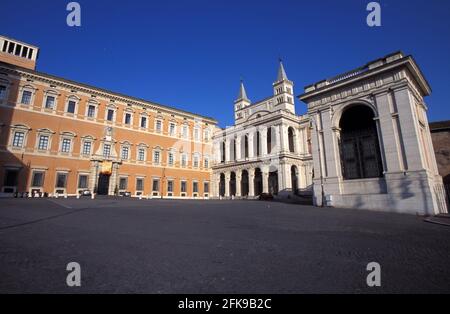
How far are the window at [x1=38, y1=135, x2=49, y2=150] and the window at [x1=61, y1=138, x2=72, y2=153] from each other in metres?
1.60

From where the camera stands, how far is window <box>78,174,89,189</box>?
2931 cm

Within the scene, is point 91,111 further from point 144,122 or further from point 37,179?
point 37,179

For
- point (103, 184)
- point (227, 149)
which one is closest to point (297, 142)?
point (227, 149)

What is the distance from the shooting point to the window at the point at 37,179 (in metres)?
26.2

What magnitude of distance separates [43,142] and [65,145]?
2.21 meters

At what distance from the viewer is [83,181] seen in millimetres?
29625

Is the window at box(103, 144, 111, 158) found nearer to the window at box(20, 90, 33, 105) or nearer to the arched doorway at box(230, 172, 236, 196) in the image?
the window at box(20, 90, 33, 105)

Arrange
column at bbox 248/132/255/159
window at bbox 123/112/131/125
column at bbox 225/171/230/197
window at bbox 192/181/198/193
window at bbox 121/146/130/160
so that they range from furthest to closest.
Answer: column at bbox 225/171/230/197 < window at bbox 192/181/198/193 < column at bbox 248/132/255/159 < window at bbox 123/112/131/125 < window at bbox 121/146/130/160

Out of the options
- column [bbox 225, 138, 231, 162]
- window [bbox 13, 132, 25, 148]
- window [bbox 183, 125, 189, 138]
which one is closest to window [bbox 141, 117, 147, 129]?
window [bbox 183, 125, 189, 138]

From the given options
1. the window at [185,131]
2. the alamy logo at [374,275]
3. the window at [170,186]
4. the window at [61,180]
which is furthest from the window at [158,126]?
the alamy logo at [374,275]

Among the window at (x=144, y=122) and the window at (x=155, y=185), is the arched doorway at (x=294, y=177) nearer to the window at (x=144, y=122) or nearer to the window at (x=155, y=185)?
the window at (x=155, y=185)
